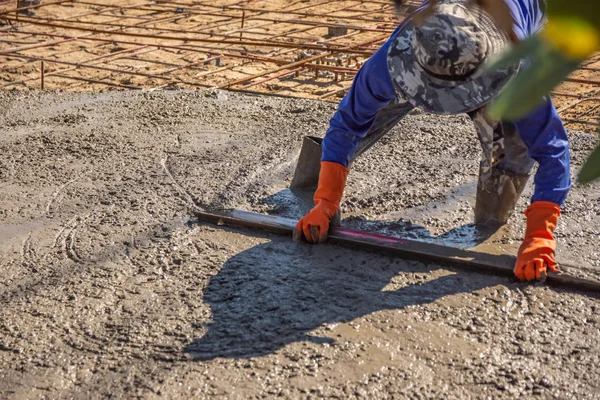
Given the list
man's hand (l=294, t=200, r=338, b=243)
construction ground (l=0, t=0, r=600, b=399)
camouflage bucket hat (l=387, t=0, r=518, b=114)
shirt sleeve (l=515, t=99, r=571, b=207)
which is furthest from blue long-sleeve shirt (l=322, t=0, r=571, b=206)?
construction ground (l=0, t=0, r=600, b=399)

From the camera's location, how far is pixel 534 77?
0.60m

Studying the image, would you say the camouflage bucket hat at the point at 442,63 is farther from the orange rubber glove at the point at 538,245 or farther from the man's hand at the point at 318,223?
the man's hand at the point at 318,223

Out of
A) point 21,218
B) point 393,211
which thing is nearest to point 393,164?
point 393,211

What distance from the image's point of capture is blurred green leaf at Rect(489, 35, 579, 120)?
596mm

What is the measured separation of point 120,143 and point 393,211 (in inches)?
78.1

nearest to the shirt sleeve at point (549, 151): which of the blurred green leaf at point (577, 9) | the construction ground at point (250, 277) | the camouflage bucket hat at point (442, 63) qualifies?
the camouflage bucket hat at point (442, 63)

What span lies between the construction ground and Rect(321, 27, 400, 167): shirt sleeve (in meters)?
0.48

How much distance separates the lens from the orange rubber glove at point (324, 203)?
11.6 feet

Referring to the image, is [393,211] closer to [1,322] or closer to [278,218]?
[278,218]

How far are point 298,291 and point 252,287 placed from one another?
20 centimetres

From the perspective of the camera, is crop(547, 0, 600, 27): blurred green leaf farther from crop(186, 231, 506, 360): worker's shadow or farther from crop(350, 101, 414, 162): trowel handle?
crop(350, 101, 414, 162): trowel handle

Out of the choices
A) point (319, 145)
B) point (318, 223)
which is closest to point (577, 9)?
point (318, 223)

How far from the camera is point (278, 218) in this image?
379 centimetres

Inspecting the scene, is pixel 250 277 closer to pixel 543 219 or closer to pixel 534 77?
pixel 543 219
